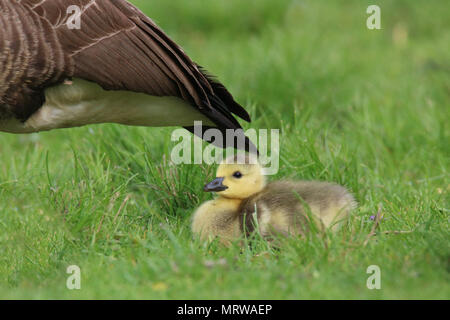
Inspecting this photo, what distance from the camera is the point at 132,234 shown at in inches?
161

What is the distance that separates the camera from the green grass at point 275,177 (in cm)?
346

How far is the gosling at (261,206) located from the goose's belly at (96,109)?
461 millimetres

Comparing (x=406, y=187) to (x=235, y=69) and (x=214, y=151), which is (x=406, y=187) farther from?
(x=235, y=69)

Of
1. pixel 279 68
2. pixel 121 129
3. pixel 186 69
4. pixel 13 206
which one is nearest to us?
pixel 186 69

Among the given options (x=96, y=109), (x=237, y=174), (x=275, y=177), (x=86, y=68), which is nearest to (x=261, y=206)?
(x=237, y=174)

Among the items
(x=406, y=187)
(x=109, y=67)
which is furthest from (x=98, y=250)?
(x=406, y=187)

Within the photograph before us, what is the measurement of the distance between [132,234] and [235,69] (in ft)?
11.8

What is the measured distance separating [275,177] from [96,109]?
1.26 m

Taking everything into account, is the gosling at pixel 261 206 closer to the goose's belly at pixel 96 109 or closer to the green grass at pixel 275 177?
the green grass at pixel 275 177

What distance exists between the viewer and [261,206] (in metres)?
4.23

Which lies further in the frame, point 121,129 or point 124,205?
point 121,129

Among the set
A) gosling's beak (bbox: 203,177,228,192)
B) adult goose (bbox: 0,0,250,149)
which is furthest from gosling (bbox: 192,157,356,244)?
adult goose (bbox: 0,0,250,149)

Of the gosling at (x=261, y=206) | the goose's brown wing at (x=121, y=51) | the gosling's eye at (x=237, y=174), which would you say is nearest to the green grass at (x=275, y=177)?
the gosling at (x=261, y=206)

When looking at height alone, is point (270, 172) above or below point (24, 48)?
below
